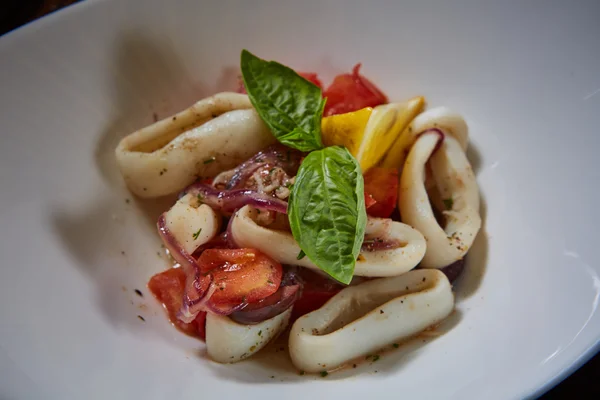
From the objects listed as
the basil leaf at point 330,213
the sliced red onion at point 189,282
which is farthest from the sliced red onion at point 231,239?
the basil leaf at point 330,213

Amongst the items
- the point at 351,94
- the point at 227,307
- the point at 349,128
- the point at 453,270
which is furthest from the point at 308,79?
the point at 227,307

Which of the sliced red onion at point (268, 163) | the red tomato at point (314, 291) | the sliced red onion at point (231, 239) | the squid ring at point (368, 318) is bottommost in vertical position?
the squid ring at point (368, 318)

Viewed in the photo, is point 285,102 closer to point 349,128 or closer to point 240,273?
point 349,128

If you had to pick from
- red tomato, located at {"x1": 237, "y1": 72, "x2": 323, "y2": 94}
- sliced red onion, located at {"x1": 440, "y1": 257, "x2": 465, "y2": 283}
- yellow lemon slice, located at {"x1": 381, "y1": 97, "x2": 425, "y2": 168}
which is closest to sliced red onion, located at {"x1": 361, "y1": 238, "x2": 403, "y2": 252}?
sliced red onion, located at {"x1": 440, "y1": 257, "x2": 465, "y2": 283}

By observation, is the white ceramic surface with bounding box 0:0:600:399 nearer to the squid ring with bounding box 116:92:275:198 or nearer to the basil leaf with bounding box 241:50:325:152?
the squid ring with bounding box 116:92:275:198

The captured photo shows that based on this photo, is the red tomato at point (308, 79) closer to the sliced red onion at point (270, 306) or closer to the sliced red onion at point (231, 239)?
the sliced red onion at point (231, 239)

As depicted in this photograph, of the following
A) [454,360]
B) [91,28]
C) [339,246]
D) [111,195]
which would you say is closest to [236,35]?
[91,28]

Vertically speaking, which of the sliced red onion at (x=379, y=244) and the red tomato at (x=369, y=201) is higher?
the red tomato at (x=369, y=201)

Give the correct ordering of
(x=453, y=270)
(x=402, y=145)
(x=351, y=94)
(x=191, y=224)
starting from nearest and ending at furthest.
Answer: (x=191, y=224)
(x=453, y=270)
(x=402, y=145)
(x=351, y=94)
